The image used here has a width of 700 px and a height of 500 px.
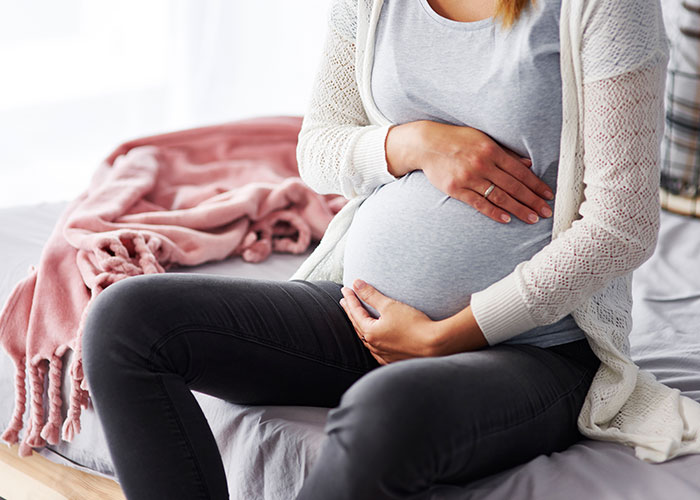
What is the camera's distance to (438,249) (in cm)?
96

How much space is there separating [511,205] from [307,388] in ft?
1.08

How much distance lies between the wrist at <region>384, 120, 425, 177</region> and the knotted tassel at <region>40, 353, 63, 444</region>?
1.91ft

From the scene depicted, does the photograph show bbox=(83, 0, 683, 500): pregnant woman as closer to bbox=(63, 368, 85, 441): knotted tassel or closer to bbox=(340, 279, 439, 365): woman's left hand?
bbox=(340, 279, 439, 365): woman's left hand

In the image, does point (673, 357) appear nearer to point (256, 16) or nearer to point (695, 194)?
point (695, 194)

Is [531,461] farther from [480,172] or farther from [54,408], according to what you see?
[54,408]

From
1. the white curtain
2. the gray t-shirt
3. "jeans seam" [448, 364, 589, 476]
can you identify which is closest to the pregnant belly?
the gray t-shirt

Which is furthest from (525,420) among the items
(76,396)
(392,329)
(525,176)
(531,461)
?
(76,396)

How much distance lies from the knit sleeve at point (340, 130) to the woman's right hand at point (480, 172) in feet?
0.27

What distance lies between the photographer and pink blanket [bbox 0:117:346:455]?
124 cm

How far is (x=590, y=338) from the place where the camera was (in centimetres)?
97

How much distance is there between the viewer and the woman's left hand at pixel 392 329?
37.1 inches

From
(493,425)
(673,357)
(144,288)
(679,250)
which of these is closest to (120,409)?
(144,288)

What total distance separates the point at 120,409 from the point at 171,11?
7.24 feet

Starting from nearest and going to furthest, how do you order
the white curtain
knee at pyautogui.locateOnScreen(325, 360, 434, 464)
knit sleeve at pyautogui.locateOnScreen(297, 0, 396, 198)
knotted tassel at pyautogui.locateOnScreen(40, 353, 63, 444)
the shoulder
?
knee at pyautogui.locateOnScreen(325, 360, 434, 464) → the shoulder → knit sleeve at pyautogui.locateOnScreen(297, 0, 396, 198) → knotted tassel at pyautogui.locateOnScreen(40, 353, 63, 444) → the white curtain
